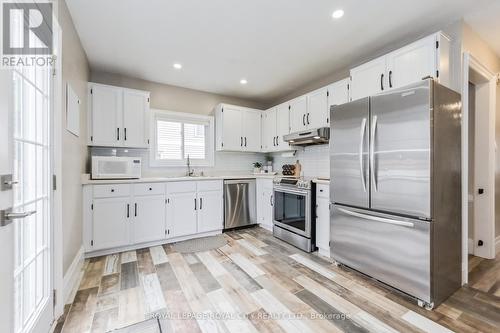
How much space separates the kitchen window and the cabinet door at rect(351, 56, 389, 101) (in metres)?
2.74

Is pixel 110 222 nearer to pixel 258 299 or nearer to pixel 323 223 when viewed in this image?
pixel 258 299

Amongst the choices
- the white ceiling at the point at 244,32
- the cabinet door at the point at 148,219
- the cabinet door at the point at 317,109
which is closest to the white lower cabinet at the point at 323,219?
the cabinet door at the point at 317,109

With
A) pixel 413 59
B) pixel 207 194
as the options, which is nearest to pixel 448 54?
pixel 413 59

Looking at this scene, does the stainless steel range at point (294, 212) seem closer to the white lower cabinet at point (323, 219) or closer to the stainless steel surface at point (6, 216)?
the white lower cabinet at point (323, 219)

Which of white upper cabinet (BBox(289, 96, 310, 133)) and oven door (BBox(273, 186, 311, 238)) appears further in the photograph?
white upper cabinet (BBox(289, 96, 310, 133))

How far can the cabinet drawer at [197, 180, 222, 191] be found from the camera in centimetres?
379

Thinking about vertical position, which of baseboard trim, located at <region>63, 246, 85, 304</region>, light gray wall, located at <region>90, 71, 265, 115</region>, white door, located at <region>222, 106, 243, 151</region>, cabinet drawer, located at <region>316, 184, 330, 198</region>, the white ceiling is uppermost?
the white ceiling

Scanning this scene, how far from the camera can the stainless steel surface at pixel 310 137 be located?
3261mm

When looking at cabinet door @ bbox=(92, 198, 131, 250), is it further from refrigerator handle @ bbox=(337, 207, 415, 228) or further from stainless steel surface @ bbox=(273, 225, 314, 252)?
refrigerator handle @ bbox=(337, 207, 415, 228)

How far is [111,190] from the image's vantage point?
3064 millimetres

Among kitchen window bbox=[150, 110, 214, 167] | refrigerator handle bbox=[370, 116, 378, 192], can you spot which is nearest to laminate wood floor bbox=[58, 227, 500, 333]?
refrigerator handle bbox=[370, 116, 378, 192]

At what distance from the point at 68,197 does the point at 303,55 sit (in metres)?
3.24

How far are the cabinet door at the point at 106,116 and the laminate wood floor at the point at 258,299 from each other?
170cm

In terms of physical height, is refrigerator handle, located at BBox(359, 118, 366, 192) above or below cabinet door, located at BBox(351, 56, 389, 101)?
below
